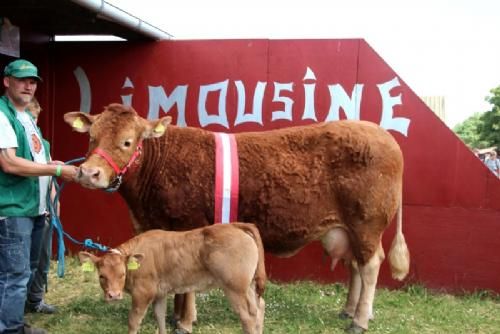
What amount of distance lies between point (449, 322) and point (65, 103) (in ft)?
17.1

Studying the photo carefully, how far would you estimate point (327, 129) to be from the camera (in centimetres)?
488

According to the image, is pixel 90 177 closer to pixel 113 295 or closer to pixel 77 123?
pixel 77 123

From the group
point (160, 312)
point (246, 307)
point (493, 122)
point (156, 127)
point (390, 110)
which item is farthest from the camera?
point (493, 122)

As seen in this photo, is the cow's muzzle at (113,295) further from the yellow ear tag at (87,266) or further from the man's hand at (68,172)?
the man's hand at (68,172)

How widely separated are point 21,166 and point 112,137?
705 millimetres

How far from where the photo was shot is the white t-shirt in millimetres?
3625

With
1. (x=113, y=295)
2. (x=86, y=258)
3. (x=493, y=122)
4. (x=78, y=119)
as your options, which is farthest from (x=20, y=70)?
(x=493, y=122)

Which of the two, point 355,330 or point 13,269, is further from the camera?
point 355,330

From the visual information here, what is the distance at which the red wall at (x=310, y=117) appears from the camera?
6035 millimetres

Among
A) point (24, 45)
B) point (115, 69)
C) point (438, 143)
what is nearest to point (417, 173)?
point (438, 143)

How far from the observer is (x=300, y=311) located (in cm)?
546

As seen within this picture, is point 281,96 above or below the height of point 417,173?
above

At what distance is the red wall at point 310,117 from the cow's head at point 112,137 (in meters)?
2.30

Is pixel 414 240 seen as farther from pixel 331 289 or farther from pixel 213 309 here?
pixel 213 309
